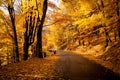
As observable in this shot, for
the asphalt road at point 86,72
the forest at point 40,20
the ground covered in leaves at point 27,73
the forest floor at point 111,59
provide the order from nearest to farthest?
1. the ground covered in leaves at point 27,73
2. the asphalt road at point 86,72
3. the forest floor at point 111,59
4. the forest at point 40,20

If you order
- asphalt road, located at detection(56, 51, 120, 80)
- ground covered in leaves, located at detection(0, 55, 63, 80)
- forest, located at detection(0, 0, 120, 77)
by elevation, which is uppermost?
forest, located at detection(0, 0, 120, 77)

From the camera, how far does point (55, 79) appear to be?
11234 mm

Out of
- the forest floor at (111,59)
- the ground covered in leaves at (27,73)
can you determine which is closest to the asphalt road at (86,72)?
the ground covered in leaves at (27,73)

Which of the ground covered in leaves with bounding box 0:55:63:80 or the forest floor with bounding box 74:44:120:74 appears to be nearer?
the ground covered in leaves with bounding box 0:55:63:80

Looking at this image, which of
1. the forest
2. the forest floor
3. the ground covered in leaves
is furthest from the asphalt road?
the forest

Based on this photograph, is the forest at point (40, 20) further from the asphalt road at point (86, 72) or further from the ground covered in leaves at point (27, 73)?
the ground covered in leaves at point (27, 73)

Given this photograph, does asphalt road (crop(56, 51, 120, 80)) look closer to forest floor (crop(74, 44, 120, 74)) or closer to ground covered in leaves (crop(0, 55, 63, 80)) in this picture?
ground covered in leaves (crop(0, 55, 63, 80))

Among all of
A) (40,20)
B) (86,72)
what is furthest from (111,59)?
(40,20)

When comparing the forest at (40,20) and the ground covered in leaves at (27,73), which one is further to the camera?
the forest at (40,20)

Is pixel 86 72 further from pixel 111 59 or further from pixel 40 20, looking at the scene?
pixel 40 20

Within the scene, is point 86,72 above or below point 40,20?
below

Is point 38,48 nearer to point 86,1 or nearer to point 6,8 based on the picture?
point 6,8

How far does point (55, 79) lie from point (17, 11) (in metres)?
18.4

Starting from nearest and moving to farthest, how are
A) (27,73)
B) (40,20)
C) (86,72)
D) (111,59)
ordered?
(27,73) → (86,72) → (111,59) → (40,20)
